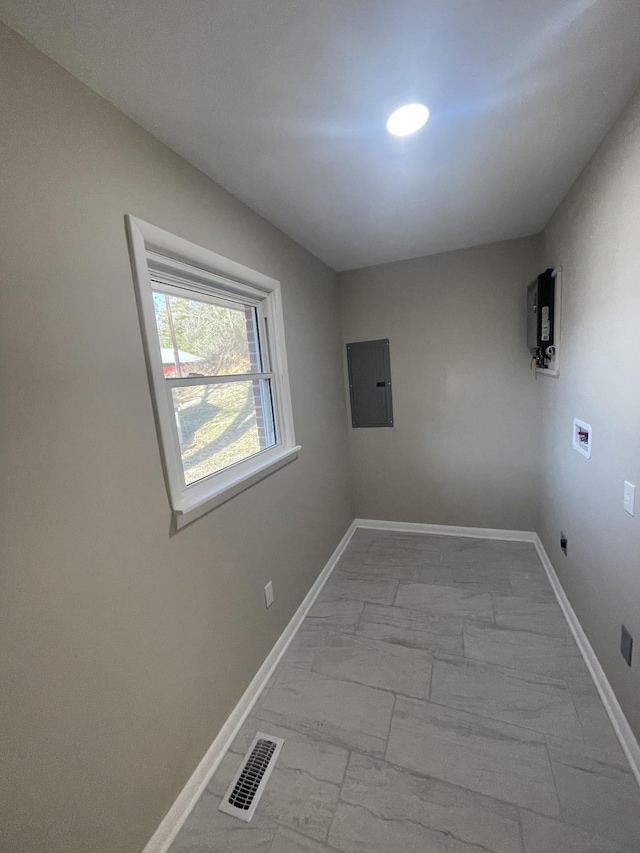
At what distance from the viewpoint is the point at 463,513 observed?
10.0 feet

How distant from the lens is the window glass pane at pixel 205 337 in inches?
55.2

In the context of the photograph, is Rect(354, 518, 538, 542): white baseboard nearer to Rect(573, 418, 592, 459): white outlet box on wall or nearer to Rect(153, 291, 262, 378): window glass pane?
Rect(573, 418, 592, 459): white outlet box on wall

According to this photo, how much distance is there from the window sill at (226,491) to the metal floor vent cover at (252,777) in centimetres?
104

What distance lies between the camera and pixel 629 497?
1.32 m

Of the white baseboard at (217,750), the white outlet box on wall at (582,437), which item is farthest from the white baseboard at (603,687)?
the white baseboard at (217,750)

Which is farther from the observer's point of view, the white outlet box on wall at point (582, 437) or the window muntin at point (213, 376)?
the white outlet box on wall at point (582, 437)

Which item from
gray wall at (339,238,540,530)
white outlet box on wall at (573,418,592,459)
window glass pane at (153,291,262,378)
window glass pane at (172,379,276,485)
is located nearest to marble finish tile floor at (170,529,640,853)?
gray wall at (339,238,540,530)

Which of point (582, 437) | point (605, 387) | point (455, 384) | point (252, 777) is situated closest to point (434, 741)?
point (252, 777)

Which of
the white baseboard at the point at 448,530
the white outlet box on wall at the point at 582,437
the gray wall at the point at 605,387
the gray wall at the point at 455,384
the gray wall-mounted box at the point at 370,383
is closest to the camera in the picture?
the gray wall at the point at 605,387

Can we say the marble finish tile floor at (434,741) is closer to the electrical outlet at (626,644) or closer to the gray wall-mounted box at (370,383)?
the electrical outlet at (626,644)

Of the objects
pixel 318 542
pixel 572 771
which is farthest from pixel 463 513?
pixel 572 771

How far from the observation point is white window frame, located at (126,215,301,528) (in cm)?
118

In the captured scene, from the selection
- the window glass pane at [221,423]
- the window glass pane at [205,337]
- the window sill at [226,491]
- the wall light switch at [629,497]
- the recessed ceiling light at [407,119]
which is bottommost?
the wall light switch at [629,497]

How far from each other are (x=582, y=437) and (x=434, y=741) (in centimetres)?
161
